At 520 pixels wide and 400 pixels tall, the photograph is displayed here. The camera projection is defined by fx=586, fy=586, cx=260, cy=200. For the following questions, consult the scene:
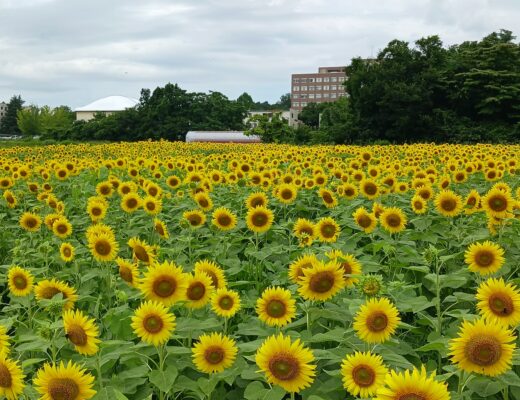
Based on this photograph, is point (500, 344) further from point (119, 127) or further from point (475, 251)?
point (119, 127)

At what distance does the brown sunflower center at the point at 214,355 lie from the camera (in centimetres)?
225

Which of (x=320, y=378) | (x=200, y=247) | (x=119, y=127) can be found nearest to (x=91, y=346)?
(x=320, y=378)

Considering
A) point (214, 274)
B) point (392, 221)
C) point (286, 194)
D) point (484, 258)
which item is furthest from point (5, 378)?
point (286, 194)

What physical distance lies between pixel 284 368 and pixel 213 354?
365 mm

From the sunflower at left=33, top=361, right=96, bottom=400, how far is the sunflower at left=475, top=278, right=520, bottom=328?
1.43 m

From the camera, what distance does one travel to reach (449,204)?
14.6ft

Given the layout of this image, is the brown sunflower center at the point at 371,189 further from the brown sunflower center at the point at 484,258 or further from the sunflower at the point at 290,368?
the sunflower at the point at 290,368

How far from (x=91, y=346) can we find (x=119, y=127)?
52.0 m

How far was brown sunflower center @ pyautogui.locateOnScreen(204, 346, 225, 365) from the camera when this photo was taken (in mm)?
2250

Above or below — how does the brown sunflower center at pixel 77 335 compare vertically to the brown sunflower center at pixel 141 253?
below

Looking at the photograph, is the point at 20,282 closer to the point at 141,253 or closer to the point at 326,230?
the point at 141,253

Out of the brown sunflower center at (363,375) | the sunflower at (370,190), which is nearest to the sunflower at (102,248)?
the brown sunflower center at (363,375)

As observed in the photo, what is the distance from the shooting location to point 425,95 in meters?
32.8

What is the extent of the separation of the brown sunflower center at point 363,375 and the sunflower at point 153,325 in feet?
2.40
